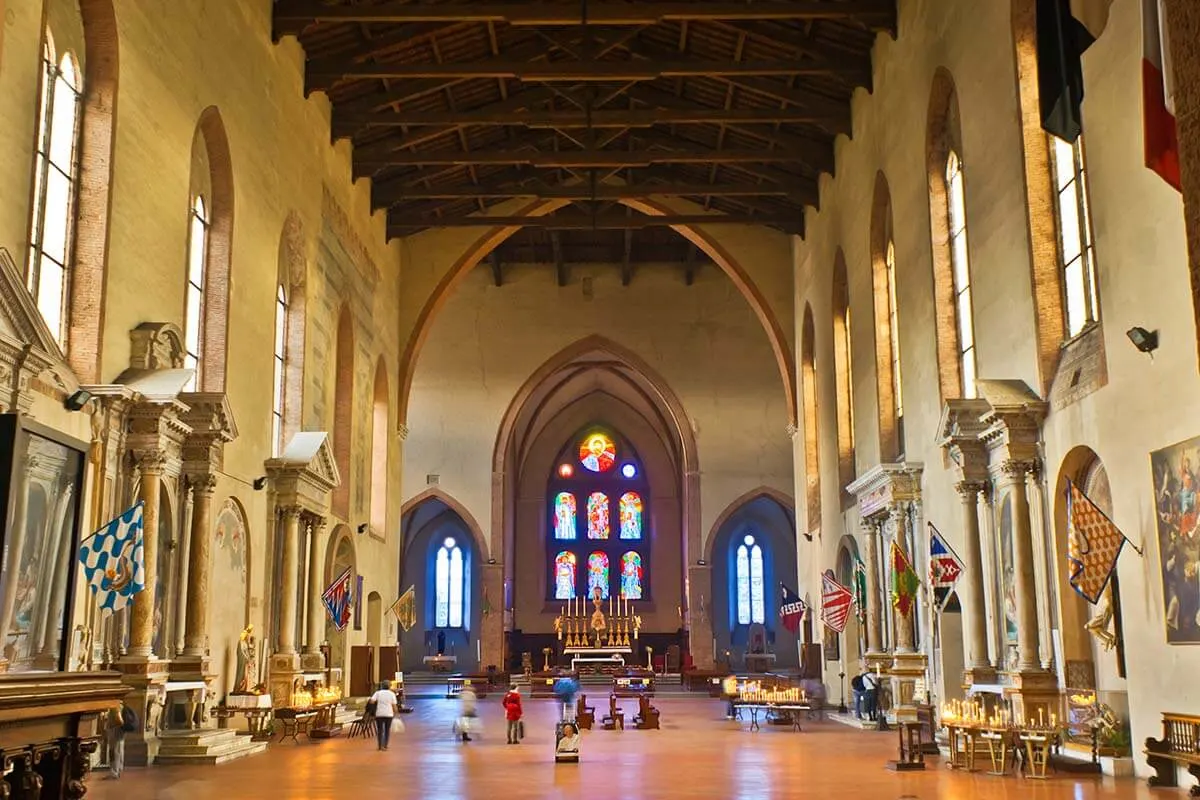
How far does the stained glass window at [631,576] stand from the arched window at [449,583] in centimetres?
577

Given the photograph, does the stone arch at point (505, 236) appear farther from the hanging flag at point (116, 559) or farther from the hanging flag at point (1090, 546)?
the hanging flag at point (1090, 546)

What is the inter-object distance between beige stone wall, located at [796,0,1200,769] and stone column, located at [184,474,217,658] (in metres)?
9.94

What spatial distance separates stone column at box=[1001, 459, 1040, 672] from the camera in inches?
542

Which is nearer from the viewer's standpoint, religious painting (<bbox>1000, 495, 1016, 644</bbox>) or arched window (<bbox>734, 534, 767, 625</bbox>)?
religious painting (<bbox>1000, 495, 1016, 644</bbox>)

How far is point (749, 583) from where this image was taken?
4503 centimetres

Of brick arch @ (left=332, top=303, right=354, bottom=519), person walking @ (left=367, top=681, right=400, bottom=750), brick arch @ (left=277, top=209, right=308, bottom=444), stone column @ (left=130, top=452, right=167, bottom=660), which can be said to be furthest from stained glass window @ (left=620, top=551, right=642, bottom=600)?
stone column @ (left=130, top=452, right=167, bottom=660)

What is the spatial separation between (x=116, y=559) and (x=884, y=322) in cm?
1355

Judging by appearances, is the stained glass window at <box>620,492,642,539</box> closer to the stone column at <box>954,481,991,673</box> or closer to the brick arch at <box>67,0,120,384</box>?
the stone column at <box>954,481,991,673</box>

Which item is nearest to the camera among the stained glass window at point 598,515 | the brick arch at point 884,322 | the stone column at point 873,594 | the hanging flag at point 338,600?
the brick arch at point 884,322

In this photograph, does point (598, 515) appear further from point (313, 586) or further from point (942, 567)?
point (942, 567)

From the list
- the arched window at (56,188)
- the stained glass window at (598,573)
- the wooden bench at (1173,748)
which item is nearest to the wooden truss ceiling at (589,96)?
the arched window at (56,188)

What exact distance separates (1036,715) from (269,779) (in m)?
8.26

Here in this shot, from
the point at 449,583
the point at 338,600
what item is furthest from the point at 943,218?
the point at 449,583

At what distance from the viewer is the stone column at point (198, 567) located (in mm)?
15875
